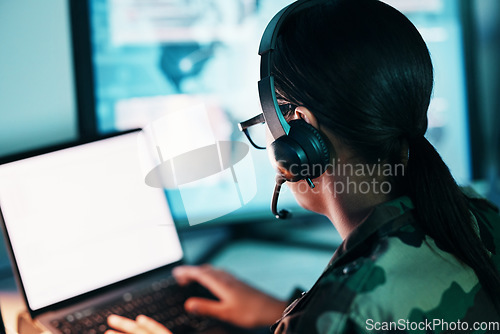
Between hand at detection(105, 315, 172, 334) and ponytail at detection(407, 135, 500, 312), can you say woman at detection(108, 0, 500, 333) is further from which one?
hand at detection(105, 315, 172, 334)

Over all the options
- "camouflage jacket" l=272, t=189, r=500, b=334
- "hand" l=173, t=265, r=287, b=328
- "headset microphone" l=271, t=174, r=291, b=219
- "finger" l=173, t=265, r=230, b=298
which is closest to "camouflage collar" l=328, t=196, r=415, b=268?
"camouflage jacket" l=272, t=189, r=500, b=334

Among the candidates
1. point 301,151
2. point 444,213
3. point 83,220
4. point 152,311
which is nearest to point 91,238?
point 83,220

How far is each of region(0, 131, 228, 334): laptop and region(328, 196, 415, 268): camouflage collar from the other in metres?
0.33

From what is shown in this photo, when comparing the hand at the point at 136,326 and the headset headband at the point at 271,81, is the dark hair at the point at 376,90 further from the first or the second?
the hand at the point at 136,326

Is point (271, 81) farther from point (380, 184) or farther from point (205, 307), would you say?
point (205, 307)

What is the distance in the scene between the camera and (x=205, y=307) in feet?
2.54

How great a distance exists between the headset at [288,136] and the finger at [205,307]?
0.35 metres

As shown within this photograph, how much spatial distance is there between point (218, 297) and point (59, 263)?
0.30 m

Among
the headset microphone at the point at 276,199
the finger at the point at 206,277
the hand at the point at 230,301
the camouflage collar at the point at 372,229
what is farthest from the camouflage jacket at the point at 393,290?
the finger at the point at 206,277

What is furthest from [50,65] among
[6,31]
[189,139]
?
[189,139]

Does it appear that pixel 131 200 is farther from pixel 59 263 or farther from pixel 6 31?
pixel 6 31

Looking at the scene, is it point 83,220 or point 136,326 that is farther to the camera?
point 83,220

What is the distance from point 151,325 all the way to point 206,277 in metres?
0.22

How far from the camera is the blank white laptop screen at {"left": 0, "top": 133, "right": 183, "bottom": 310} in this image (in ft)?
2.53
